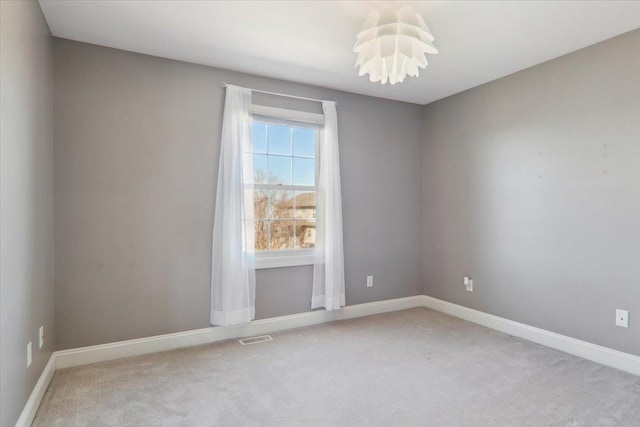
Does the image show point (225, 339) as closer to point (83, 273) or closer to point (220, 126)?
point (83, 273)

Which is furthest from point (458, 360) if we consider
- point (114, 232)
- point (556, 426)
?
point (114, 232)

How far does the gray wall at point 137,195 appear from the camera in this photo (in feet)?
9.03

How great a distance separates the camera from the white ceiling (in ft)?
7.62

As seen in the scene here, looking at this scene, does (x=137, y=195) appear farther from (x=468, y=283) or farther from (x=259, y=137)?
(x=468, y=283)

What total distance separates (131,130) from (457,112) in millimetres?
3321

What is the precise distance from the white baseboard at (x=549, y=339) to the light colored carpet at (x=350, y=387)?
0.36 feet

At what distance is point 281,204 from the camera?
3674mm

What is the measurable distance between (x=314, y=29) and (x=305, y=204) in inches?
68.0

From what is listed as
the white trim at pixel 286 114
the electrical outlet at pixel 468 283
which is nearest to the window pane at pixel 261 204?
the white trim at pixel 286 114

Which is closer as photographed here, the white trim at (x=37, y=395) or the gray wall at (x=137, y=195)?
the white trim at (x=37, y=395)

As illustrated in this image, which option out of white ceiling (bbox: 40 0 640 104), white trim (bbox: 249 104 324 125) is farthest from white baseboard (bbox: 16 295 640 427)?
white ceiling (bbox: 40 0 640 104)

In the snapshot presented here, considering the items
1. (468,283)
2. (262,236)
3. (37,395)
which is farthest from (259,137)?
(468,283)

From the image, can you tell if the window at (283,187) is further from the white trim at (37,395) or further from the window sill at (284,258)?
the white trim at (37,395)

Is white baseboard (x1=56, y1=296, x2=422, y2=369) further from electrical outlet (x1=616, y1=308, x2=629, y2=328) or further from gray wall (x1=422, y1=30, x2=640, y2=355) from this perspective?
electrical outlet (x1=616, y1=308, x2=629, y2=328)
